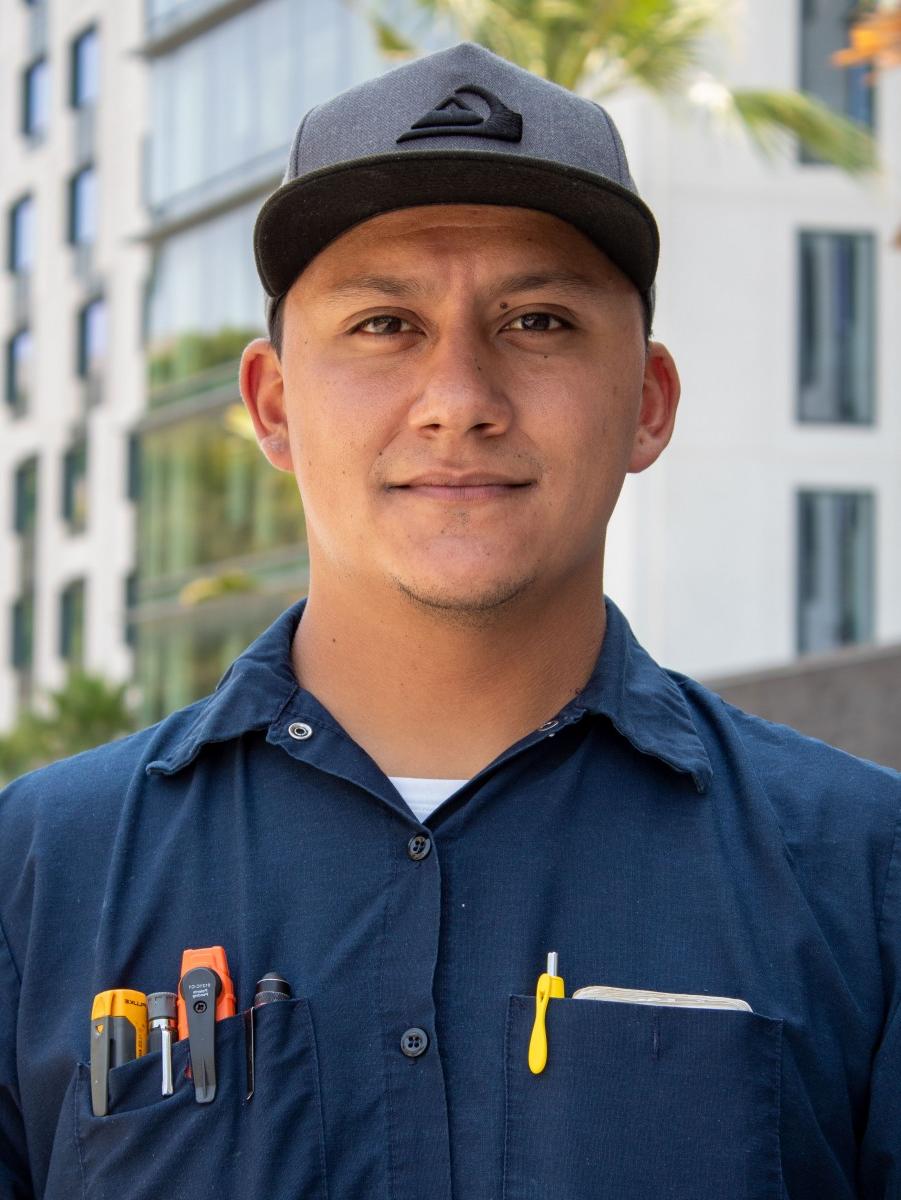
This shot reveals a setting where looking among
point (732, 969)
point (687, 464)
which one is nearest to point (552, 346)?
point (732, 969)

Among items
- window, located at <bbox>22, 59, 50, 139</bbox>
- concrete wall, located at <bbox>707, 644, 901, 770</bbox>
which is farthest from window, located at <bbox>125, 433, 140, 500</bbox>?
concrete wall, located at <bbox>707, 644, 901, 770</bbox>

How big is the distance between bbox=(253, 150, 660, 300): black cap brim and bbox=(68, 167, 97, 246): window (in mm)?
34951

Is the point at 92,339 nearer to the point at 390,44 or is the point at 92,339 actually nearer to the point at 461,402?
the point at 390,44

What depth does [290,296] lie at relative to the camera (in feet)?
9.65

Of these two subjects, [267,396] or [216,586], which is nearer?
[267,396]

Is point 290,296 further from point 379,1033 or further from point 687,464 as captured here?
point 687,464

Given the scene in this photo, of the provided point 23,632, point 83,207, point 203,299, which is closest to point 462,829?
point 203,299

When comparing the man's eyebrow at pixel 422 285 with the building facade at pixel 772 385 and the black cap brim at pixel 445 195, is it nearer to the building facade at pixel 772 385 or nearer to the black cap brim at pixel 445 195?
the black cap brim at pixel 445 195

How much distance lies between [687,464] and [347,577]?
1921cm

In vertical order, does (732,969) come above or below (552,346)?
below

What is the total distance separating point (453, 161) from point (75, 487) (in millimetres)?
36062

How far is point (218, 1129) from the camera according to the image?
8.46 feet

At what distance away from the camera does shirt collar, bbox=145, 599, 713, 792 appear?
9.34 ft

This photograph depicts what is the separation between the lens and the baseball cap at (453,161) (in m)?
2.75
